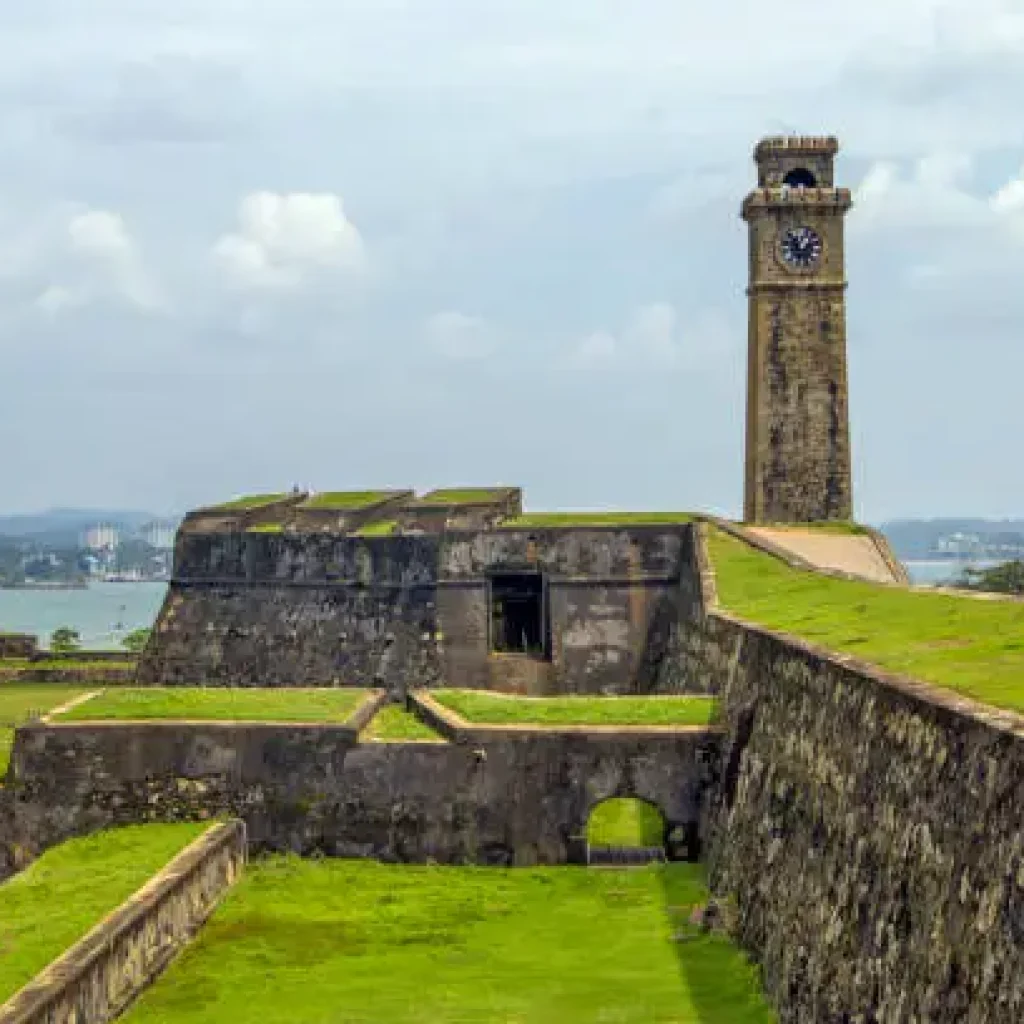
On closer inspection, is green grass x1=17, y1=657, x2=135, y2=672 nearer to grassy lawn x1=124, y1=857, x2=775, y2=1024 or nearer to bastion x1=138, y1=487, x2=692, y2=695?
bastion x1=138, y1=487, x2=692, y2=695

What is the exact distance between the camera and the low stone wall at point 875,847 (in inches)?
365

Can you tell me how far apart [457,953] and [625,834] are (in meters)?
6.28

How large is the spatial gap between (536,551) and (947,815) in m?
21.8

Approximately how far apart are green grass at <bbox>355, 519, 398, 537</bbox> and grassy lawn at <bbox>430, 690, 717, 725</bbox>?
1088 centimetres

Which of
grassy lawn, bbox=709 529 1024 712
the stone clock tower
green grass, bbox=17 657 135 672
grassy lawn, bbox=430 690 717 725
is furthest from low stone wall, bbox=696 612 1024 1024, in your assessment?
green grass, bbox=17 657 135 672

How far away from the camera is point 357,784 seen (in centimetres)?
2047

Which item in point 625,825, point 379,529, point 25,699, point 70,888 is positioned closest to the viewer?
point 70,888

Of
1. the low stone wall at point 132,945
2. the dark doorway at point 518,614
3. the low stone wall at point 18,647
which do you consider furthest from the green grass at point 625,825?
the low stone wall at point 18,647

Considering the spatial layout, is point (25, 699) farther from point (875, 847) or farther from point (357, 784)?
point (875, 847)

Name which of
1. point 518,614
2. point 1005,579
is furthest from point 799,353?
point 1005,579

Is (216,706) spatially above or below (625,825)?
above

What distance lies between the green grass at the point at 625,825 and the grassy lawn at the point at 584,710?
122 centimetres

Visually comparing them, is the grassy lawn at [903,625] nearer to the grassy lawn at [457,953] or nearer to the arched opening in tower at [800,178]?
the grassy lawn at [457,953]

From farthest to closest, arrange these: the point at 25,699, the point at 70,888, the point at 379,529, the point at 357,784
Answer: the point at 25,699
the point at 379,529
the point at 357,784
the point at 70,888
